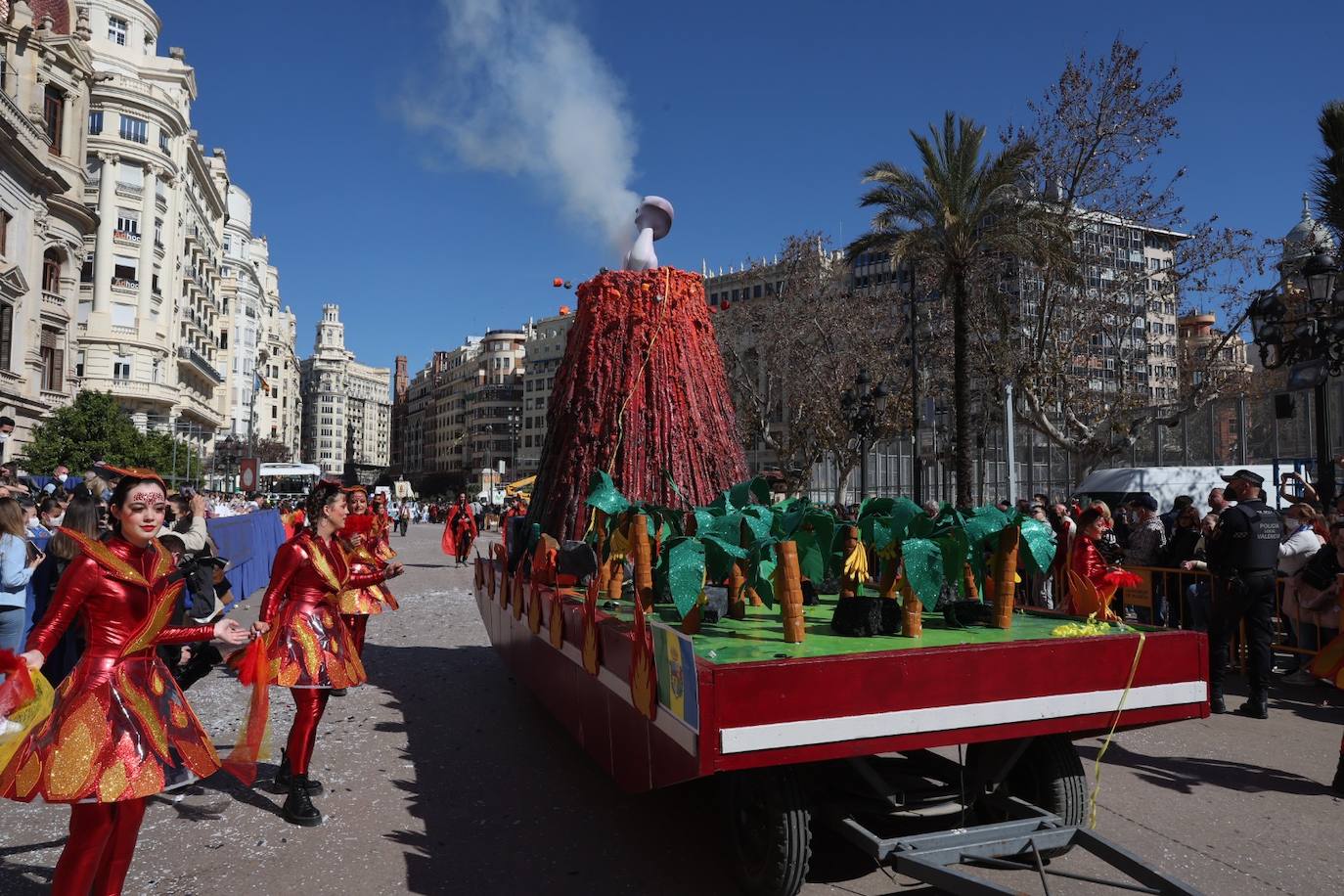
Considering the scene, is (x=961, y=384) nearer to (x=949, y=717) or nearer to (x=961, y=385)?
(x=961, y=385)

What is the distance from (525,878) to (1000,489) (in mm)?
27034

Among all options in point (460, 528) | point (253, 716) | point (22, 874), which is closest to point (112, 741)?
point (253, 716)

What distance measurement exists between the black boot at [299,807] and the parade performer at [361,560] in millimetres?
945

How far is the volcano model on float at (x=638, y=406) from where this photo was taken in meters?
6.48

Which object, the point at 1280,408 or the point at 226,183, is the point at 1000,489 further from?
the point at 226,183

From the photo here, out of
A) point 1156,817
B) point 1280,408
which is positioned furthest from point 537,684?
point 1280,408

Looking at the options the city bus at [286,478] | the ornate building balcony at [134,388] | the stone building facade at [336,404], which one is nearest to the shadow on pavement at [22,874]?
the city bus at [286,478]

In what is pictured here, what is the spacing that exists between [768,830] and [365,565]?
128 inches

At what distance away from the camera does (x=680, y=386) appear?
6707mm

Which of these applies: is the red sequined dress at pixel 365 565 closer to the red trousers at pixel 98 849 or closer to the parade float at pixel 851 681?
the parade float at pixel 851 681

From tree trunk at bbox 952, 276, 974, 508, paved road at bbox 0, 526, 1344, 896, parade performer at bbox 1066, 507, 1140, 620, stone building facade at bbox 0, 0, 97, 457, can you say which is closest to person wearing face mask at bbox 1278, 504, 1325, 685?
paved road at bbox 0, 526, 1344, 896

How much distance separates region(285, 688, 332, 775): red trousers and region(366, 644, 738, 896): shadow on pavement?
648mm

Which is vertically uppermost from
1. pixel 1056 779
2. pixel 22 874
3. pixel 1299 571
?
pixel 1299 571

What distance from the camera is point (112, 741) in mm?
2824
